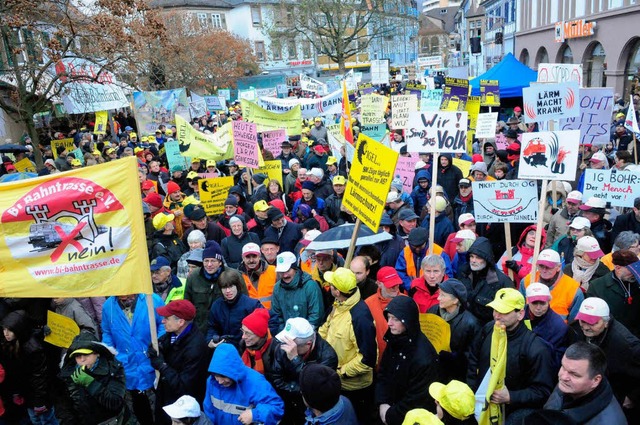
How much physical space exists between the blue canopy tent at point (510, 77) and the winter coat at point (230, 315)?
Result: 1677 centimetres

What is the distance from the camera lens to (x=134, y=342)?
4.74 meters

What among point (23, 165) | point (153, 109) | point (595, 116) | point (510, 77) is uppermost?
point (510, 77)

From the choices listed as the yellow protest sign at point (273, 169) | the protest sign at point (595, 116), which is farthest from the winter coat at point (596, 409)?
the yellow protest sign at point (273, 169)

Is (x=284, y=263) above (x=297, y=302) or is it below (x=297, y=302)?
above

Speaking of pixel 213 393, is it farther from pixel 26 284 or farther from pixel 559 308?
pixel 559 308

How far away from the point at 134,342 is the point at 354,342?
79.1 inches

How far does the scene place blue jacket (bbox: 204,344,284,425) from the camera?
3.73 meters

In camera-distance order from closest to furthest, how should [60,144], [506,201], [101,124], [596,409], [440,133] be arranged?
[596,409], [506,201], [440,133], [60,144], [101,124]

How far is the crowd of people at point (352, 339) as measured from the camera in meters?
3.53

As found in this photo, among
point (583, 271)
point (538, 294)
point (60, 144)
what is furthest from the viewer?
point (60, 144)

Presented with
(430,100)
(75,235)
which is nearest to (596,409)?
(75,235)

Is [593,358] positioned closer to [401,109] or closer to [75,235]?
[75,235]

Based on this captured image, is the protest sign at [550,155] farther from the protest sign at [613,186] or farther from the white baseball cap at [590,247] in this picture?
the protest sign at [613,186]

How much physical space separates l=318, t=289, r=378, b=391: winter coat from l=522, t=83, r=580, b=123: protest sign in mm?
4788
